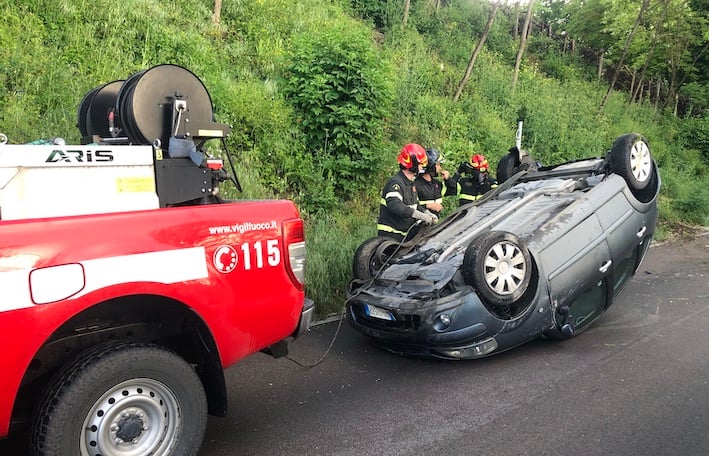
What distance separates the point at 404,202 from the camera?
20.5ft

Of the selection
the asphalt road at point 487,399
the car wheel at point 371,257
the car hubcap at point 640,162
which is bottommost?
the asphalt road at point 487,399

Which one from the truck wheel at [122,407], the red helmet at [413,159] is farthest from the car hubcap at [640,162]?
the truck wheel at [122,407]

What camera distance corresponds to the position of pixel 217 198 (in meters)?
3.23

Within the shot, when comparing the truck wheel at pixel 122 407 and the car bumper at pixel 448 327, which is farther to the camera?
the car bumper at pixel 448 327

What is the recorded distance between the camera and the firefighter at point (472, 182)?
28.7 feet

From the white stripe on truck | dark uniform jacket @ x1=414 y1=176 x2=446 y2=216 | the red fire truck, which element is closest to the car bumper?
the red fire truck

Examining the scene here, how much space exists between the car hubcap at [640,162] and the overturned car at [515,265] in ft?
0.04

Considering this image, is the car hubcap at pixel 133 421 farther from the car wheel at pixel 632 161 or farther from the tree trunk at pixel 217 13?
the tree trunk at pixel 217 13

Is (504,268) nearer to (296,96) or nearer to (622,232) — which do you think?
(622,232)

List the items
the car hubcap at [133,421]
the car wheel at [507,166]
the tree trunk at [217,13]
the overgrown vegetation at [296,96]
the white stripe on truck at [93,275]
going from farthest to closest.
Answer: the tree trunk at [217,13]
the car wheel at [507,166]
the overgrown vegetation at [296,96]
the car hubcap at [133,421]
the white stripe on truck at [93,275]

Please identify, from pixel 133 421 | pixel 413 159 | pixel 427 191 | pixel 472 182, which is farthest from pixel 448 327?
pixel 472 182

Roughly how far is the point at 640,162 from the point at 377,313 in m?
3.06

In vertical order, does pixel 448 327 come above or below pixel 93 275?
below

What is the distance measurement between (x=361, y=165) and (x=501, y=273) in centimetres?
464
